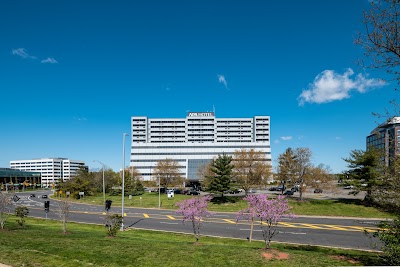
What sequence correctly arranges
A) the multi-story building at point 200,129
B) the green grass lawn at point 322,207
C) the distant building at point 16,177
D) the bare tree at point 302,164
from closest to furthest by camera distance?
the green grass lawn at point 322,207 → the bare tree at point 302,164 → the distant building at point 16,177 → the multi-story building at point 200,129

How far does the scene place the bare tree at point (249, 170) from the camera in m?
50.4

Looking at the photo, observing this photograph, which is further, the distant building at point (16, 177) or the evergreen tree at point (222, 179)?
the distant building at point (16, 177)

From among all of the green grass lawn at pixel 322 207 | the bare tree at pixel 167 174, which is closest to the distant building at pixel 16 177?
the bare tree at pixel 167 174

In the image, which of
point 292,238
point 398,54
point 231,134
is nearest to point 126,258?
point 398,54

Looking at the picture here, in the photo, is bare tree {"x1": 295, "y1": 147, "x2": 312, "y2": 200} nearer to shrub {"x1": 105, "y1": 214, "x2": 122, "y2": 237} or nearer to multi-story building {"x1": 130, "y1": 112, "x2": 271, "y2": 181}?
shrub {"x1": 105, "y1": 214, "x2": 122, "y2": 237}

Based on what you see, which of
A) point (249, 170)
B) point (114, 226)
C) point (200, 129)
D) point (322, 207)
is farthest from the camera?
point (200, 129)

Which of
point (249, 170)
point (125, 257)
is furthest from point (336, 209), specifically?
point (125, 257)

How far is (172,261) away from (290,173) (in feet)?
→ 124

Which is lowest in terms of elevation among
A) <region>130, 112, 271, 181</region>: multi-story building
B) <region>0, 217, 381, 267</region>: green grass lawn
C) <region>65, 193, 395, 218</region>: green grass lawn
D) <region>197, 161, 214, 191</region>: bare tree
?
<region>65, 193, 395, 218</region>: green grass lawn

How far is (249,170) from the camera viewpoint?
5169cm

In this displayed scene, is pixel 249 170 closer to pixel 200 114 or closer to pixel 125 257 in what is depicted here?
pixel 125 257

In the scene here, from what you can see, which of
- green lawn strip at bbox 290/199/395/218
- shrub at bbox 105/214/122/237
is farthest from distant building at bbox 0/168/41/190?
shrub at bbox 105/214/122/237

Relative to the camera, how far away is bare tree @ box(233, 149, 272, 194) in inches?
1984

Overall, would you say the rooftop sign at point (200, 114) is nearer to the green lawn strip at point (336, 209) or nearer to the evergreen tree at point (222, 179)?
the evergreen tree at point (222, 179)
